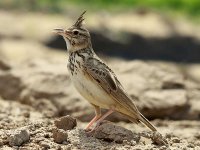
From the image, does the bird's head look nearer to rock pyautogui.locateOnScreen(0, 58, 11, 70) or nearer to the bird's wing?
the bird's wing

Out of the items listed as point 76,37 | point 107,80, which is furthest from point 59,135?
point 76,37

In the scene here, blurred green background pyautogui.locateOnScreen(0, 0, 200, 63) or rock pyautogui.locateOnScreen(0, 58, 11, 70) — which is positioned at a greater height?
blurred green background pyautogui.locateOnScreen(0, 0, 200, 63)

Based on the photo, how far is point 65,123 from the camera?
28.1 feet

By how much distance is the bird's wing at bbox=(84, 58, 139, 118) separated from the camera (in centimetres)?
852

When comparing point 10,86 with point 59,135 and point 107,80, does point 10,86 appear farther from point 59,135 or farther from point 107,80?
point 59,135

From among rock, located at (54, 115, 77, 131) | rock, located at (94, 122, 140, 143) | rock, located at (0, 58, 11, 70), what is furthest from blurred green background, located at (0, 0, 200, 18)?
rock, located at (94, 122, 140, 143)

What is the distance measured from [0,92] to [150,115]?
245 centimetres

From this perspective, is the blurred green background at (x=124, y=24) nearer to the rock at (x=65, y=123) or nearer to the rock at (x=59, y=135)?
the rock at (x=65, y=123)

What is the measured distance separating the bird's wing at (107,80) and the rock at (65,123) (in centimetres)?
52

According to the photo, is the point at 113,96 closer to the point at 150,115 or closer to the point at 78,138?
the point at 78,138

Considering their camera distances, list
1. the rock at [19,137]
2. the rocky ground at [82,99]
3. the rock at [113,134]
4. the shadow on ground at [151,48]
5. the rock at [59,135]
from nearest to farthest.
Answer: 1. the rock at [19,137]
2. the rock at [59,135]
3. the rock at [113,134]
4. the rocky ground at [82,99]
5. the shadow on ground at [151,48]

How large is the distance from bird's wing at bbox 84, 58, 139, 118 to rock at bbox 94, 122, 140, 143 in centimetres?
41

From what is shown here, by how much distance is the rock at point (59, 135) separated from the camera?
790 cm

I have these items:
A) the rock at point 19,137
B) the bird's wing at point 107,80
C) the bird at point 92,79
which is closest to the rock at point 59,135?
the rock at point 19,137
